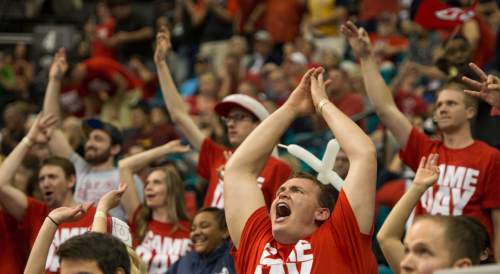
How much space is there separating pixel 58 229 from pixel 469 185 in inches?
103

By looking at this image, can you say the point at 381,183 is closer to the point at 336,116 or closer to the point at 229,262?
the point at 229,262

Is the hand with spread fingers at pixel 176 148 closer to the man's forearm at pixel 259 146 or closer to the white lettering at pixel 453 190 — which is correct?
the white lettering at pixel 453 190

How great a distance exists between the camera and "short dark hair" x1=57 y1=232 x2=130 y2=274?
4.75 m

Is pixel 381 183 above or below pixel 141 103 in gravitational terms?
below

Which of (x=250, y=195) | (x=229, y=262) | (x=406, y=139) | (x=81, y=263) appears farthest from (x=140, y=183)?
(x=81, y=263)

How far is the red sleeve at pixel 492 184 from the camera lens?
6.87 m

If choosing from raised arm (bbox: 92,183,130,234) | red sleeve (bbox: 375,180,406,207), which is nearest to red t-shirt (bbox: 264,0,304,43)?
red sleeve (bbox: 375,180,406,207)

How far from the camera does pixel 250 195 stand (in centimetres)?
592

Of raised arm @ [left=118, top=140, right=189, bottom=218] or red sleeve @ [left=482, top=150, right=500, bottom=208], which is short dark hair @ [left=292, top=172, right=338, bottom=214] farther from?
raised arm @ [left=118, top=140, right=189, bottom=218]

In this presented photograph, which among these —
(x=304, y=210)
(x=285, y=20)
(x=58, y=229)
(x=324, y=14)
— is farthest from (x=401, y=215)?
(x=285, y=20)

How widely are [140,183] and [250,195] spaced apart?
10.2ft

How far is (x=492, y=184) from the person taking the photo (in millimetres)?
6887

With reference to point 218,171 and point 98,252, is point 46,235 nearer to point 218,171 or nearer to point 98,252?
point 98,252

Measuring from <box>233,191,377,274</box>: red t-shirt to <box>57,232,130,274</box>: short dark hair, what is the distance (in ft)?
3.09
